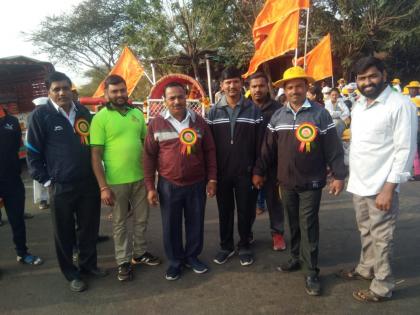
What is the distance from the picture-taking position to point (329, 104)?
7457 millimetres

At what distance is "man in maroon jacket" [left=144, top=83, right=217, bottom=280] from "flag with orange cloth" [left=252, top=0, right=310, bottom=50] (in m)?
5.69

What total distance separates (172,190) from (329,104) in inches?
212

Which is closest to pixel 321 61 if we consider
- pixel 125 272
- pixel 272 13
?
pixel 272 13

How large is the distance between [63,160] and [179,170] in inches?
41.1

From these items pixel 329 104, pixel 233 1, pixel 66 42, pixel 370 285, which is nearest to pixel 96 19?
pixel 66 42

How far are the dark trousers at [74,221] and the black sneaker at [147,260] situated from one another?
1.38 feet

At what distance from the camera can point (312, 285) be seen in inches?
116

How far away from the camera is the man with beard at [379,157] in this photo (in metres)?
2.53

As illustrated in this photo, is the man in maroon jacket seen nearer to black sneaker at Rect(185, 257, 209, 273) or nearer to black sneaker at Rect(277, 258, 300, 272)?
black sneaker at Rect(185, 257, 209, 273)

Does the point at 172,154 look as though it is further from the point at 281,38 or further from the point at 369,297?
the point at 281,38

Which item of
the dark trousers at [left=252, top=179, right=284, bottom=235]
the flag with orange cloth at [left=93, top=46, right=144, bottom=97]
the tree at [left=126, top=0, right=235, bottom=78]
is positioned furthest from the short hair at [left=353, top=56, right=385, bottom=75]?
the tree at [left=126, top=0, right=235, bottom=78]

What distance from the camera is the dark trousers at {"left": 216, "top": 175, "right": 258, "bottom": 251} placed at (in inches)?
137

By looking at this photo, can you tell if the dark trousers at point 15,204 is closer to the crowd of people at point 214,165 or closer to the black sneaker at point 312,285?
the crowd of people at point 214,165

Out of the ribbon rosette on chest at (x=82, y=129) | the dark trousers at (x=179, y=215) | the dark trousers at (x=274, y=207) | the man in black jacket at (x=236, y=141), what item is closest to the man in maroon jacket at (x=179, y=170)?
the dark trousers at (x=179, y=215)
